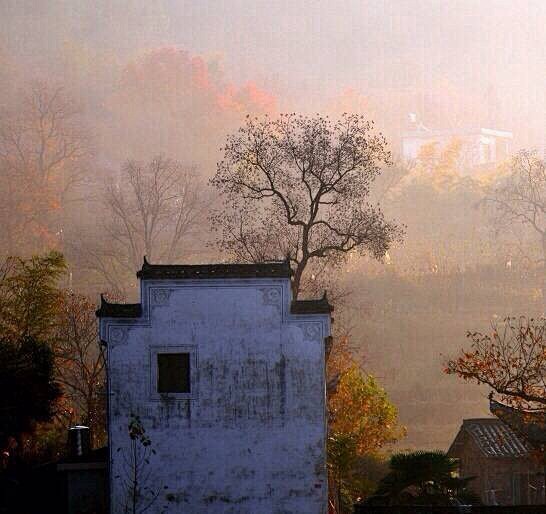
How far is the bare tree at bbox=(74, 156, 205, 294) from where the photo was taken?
55.8 meters

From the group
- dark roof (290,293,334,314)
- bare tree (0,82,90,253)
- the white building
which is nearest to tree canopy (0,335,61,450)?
the white building

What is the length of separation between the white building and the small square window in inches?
0.9

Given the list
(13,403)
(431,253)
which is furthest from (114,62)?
(13,403)

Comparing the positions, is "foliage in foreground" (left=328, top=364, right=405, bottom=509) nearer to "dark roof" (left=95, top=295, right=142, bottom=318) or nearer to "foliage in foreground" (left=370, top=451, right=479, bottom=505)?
"foliage in foreground" (left=370, top=451, right=479, bottom=505)

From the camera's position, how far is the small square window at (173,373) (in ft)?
64.5

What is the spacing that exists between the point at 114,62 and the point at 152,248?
58.2m

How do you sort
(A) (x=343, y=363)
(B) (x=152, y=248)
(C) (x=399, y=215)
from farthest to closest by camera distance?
1. (C) (x=399, y=215)
2. (B) (x=152, y=248)
3. (A) (x=343, y=363)

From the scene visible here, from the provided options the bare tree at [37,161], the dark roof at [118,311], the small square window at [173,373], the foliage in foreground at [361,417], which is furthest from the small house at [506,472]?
the bare tree at [37,161]

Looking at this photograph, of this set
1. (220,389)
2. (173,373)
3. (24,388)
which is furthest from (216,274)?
(24,388)

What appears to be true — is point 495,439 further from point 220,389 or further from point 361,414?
point 220,389

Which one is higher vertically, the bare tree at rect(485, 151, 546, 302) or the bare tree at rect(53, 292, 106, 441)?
the bare tree at rect(485, 151, 546, 302)

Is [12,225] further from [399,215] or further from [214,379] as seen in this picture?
[214,379]

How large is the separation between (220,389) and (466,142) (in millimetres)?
80621

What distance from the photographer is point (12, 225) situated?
61.1 m
